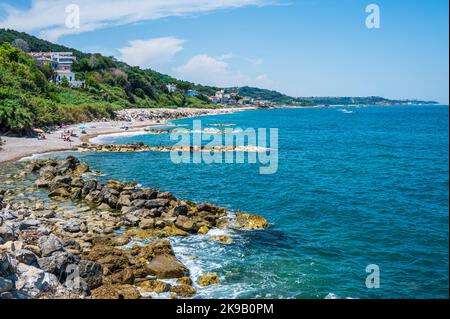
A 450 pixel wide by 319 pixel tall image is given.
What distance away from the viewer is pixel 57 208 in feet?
84.5

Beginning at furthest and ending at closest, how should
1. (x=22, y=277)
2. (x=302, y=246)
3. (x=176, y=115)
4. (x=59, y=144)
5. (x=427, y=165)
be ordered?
1. (x=176, y=115)
2. (x=59, y=144)
3. (x=427, y=165)
4. (x=302, y=246)
5. (x=22, y=277)

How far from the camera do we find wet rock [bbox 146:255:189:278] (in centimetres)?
1617

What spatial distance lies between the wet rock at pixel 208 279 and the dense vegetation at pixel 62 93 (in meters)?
44.6

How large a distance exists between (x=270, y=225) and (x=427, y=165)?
93.3 feet

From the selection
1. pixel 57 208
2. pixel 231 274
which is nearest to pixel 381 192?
pixel 231 274

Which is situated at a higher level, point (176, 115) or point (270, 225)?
point (176, 115)

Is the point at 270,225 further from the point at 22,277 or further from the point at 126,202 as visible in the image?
the point at 22,277

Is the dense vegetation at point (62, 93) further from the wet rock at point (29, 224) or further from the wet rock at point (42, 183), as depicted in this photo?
the wet rock at point (29, 224)

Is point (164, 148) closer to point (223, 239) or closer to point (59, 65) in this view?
point (223, 239)

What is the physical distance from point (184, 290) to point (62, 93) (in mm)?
91359

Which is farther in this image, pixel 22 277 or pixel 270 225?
pixel 270 225

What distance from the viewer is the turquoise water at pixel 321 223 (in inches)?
635

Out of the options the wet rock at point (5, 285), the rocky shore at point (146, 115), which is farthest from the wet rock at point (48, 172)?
the rocky shore at point (146, 115)

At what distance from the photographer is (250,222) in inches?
923
